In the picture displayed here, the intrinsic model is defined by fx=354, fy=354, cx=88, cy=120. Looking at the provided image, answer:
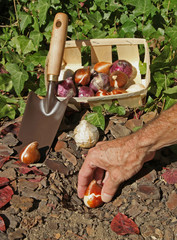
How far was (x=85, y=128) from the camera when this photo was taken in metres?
2.03

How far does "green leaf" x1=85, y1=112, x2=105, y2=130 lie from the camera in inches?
85.0

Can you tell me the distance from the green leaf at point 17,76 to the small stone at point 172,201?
1208 mm

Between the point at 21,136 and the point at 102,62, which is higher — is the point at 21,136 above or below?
below

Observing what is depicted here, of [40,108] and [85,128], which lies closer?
[85,128]

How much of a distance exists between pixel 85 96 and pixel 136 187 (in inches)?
28.5

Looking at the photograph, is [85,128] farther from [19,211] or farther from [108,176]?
[19,211]

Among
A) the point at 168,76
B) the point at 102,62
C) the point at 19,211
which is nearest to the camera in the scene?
the point at 19,211

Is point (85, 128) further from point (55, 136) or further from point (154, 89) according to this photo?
point (154, 89)

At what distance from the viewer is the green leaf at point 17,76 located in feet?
7.88

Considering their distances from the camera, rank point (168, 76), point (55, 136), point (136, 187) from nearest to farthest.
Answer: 1. point (136, 187)
2. point (55, 136)
3. point (168, 76)

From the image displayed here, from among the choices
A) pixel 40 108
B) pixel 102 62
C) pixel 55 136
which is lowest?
pixel 55 136

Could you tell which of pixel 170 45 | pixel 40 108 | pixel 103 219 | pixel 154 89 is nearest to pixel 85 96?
pixel 40 108

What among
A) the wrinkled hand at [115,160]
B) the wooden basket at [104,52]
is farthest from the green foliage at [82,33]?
the wrinkled hand at [115,160]

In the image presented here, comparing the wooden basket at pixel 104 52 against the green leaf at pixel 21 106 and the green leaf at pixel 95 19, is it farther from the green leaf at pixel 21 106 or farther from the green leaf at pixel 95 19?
the green leaf at pixel 21 106
